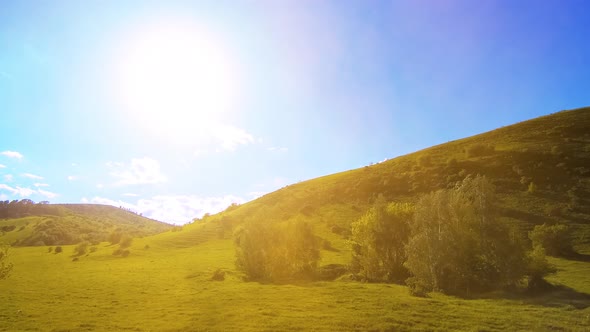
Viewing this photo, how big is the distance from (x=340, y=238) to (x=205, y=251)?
1429 inches

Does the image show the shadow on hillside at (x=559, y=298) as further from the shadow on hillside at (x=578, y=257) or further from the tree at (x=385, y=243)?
the shadow on hillside at (x=578, y=257)

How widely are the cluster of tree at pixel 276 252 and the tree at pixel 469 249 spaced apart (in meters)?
23.1

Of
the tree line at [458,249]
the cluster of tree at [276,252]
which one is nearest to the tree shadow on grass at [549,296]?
the tree line at [458,249]

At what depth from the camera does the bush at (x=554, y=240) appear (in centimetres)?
5441

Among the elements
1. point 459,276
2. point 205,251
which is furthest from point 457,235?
point 205,251

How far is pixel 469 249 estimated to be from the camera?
38.2m

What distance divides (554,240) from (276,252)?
156 feet

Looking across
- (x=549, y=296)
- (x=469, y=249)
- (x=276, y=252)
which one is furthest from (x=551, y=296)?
(x=276, y=252)

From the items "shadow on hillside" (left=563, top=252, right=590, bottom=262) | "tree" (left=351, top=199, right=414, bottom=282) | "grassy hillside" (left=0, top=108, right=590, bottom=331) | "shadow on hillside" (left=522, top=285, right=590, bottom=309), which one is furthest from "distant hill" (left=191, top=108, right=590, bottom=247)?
"shadow on hillside" (left=522, top=285, right=590, bottom=309)

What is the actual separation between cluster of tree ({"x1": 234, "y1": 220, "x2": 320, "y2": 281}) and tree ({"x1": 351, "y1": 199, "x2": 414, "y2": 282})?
10.2 metres

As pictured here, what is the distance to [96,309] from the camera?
3612 centimetres

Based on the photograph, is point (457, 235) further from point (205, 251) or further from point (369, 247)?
point (205, 251)

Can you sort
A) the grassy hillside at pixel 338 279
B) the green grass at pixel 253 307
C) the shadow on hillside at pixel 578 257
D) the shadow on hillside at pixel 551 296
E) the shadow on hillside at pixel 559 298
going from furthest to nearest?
1. the shadow on hillside at pixel 578 257
2. the shadow on hillside at pixel 551 296
3. the shadow on hillside at pixel 559 298
4. the grassy hillside at pixel 338 279
5. the green grass at pixel 253 307

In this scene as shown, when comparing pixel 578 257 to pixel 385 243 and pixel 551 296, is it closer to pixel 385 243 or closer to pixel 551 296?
pixel 551 296
